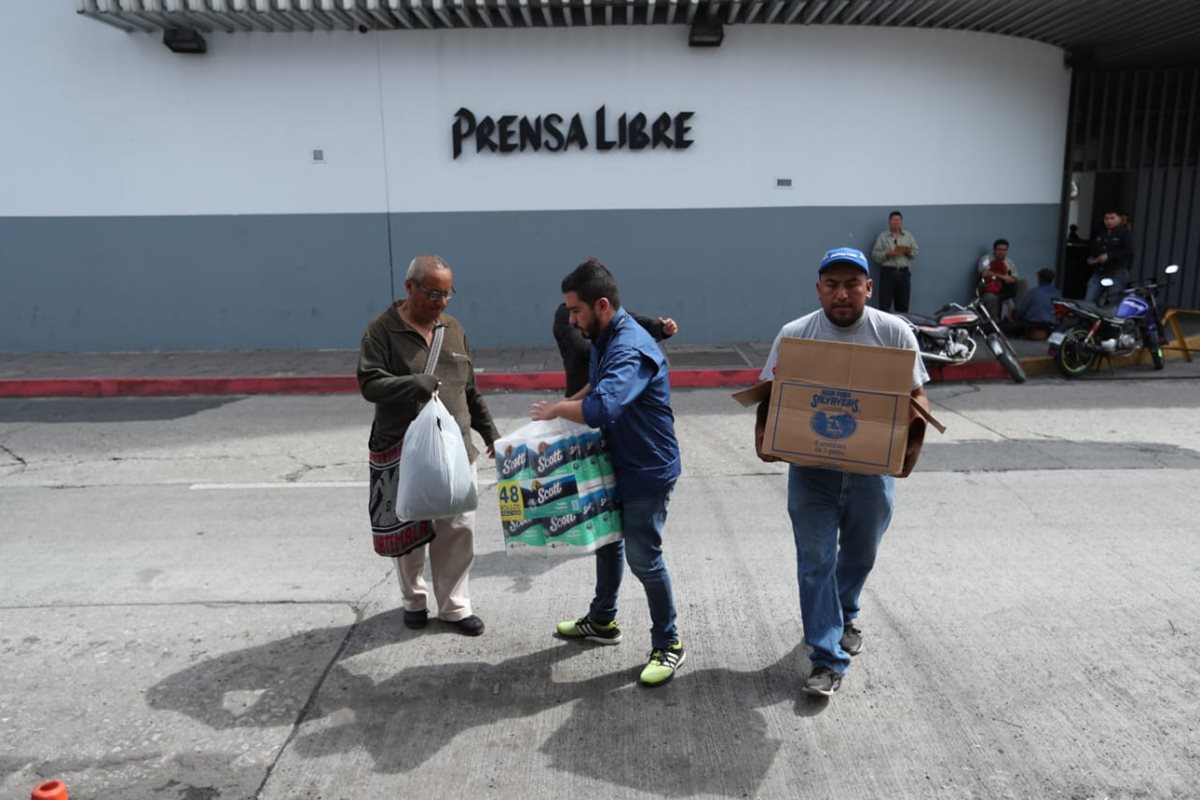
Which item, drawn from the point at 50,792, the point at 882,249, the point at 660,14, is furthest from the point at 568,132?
the point at 50,792

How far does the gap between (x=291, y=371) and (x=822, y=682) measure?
31.7 feet

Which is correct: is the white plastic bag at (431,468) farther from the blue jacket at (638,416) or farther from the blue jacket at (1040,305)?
the blue jacket at (1040,305)

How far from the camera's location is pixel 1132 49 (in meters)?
14.3

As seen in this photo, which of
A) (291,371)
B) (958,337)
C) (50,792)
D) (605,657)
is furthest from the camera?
(291,371)

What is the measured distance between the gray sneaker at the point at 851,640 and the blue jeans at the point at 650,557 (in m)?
0.77

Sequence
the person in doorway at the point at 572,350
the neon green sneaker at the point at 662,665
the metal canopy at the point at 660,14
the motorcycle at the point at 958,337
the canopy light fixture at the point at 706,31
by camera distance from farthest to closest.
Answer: the canopy light fixture at the point at 706,31 → the metal canopy at the point at 660,14 → the motorcycle at the point at 958,337 → the person in doorway at the point at 572,350 → the neon green sneaker at the point at 662,665

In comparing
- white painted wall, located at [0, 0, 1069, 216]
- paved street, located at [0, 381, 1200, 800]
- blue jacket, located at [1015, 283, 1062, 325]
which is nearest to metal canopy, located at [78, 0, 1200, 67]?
white painted wall, located at [0, 0, 1069, 216]

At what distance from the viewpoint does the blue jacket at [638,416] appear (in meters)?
3.64

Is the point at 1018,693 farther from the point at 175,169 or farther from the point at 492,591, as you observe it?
the point at 175,169

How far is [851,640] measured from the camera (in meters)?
4.14

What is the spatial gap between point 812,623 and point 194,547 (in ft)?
13.0

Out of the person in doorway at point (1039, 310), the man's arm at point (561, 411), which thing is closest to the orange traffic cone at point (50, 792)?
the man's arm at point (561, 411)

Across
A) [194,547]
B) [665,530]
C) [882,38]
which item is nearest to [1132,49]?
[882,38]

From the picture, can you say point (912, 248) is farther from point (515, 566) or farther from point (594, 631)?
point (594, 631)
